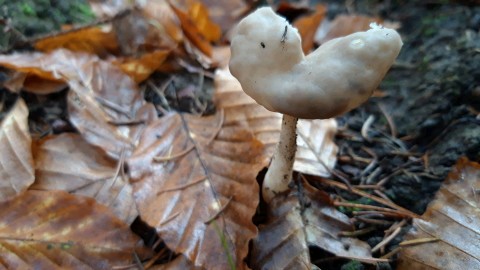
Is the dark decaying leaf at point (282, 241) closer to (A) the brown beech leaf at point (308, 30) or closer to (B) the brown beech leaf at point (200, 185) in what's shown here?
(B) the brown beech leaf at point (200, 185)

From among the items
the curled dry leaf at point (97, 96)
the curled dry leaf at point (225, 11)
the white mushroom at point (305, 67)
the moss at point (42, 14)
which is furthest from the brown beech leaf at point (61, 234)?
the curled dry leaf at point (225, 11)

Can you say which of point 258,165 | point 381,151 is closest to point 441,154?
point 381,151

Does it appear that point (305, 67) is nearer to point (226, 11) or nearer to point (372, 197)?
point (372, 197)

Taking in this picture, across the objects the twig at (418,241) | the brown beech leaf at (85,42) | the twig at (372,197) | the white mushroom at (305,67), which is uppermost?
the white mushroom at (305,67)

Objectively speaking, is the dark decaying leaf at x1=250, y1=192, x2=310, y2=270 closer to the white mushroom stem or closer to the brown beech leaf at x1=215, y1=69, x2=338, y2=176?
the white mushroom stem

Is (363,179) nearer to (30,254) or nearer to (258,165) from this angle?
(258,165)

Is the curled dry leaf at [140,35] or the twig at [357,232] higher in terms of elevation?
the curled dry leaf at [140,35]

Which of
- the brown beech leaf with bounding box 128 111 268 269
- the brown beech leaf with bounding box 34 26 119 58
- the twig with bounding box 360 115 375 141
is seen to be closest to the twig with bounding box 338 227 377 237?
the brown beech leaf with bounding box 128 111 268 269
